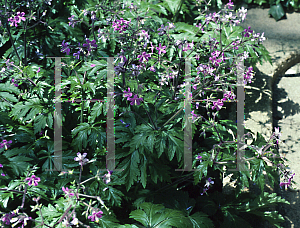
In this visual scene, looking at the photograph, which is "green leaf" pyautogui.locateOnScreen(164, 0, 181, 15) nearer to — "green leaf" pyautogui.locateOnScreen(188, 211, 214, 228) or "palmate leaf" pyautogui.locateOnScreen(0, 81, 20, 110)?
"palmate leaf" pyautogui.locateOnScreen(0, 81, 20, 110)

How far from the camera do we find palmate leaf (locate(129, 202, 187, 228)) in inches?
77.4

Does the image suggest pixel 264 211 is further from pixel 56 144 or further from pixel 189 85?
pixel 56 144

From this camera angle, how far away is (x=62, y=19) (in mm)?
3250

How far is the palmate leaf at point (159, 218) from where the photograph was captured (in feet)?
6.45

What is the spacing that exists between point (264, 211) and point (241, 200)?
22 centimetres

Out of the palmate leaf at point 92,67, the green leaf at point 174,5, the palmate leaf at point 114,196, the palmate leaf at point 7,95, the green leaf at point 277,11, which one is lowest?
the palmate leaf at point 114,196

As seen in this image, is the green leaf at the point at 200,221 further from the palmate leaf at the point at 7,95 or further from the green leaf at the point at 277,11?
the green leaf at the point at 277,11

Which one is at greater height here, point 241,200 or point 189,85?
point 189,85

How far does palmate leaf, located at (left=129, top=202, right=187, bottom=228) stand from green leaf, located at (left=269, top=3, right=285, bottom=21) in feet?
13.9

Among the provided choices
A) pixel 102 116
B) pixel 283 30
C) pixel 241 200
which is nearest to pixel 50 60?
pixel 102 116

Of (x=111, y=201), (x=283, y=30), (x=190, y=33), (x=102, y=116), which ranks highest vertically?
(x=283, y=30)

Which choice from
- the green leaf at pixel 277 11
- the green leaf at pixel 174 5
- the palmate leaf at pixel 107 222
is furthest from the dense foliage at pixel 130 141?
the green leaf at pixel 277 11

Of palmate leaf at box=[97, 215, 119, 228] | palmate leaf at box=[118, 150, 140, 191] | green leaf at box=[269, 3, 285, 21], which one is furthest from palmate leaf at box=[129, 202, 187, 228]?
green leaf at box=[269, 3, 285, 21]

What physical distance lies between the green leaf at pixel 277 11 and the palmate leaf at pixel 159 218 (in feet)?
13.9
